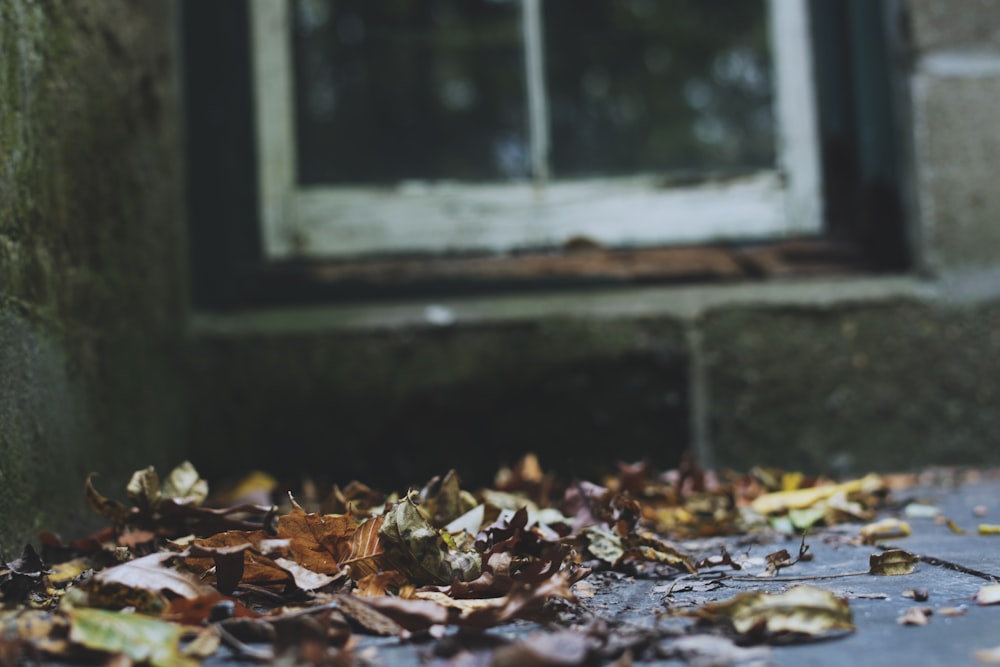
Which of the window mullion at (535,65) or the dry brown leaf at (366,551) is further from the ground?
the window mullion at (535,65)

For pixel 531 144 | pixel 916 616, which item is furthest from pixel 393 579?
pixel 531 144

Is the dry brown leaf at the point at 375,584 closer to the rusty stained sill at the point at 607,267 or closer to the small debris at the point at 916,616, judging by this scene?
the small debris at the point at 916,616

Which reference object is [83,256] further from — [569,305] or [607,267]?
[607,267]

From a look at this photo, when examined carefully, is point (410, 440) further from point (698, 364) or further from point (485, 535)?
point (485, 535)

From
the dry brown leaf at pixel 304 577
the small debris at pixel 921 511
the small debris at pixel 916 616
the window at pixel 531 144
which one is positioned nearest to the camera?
the small debris at pixel 916 616

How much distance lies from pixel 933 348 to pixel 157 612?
1.76 meters

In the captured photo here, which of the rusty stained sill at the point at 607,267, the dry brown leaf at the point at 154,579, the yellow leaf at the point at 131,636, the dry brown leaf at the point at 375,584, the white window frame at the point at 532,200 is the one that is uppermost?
the white window frame at the point at 532,200

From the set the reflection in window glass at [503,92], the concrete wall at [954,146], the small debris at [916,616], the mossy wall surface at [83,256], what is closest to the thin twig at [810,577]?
the small debris at [916,616]

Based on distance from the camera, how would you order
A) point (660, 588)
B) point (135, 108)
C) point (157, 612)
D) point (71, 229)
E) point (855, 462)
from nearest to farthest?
point (157, 612), point (660, 588), point (71, 229), point (135, 108), point (855, 462)

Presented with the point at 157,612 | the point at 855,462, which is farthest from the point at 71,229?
the point at 855,462

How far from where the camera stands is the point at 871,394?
200 centimetres

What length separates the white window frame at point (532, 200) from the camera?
7.02 ft

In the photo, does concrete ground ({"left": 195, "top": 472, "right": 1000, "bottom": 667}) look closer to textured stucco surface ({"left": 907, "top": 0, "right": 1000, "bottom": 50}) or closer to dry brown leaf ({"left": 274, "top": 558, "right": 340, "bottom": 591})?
dry brown leaf ({"left": 274, "top": 558, "right": 340, "bottom": 591})

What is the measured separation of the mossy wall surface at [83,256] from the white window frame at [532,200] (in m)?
0.26
